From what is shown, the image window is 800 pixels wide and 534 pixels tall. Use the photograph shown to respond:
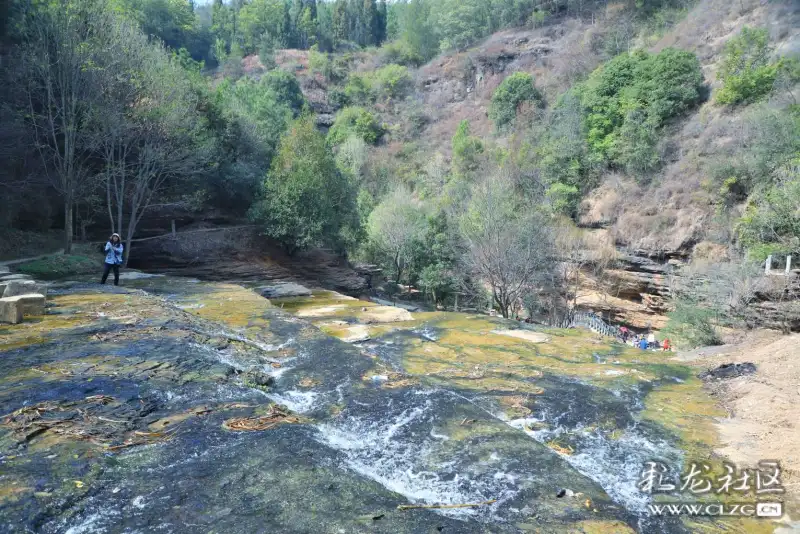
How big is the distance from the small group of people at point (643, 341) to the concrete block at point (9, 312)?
1945cm

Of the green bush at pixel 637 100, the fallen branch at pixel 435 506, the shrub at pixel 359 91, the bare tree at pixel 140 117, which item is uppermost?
the shrub at pixel 359 91

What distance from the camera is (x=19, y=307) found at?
8.53 metres

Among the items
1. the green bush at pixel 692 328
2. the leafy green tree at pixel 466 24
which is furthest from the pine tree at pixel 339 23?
the green bush at pixel 692 328

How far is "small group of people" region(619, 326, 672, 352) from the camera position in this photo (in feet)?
59.6

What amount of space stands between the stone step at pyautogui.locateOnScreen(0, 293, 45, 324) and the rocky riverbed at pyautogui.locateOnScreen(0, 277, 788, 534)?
31 centimetres

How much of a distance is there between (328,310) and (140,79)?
39.3ft

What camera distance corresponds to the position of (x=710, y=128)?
83.1ft

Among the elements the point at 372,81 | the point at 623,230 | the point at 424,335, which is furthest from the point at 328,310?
the point at 372,81

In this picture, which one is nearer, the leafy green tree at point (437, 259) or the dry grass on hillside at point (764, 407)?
the dry grass on hillside at point (764, 407)

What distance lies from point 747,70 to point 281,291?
27003 millimetres

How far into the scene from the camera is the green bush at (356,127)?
53031 millimetres

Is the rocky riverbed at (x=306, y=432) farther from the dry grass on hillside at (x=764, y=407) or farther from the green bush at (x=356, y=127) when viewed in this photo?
the green bush at (x=356, y=127)

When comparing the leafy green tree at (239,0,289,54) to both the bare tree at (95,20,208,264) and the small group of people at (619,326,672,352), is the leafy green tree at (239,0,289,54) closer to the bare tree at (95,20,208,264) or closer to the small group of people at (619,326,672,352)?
the bare tree at (95,20,208,264)

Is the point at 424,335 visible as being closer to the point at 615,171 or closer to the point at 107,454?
the point at 107,454
